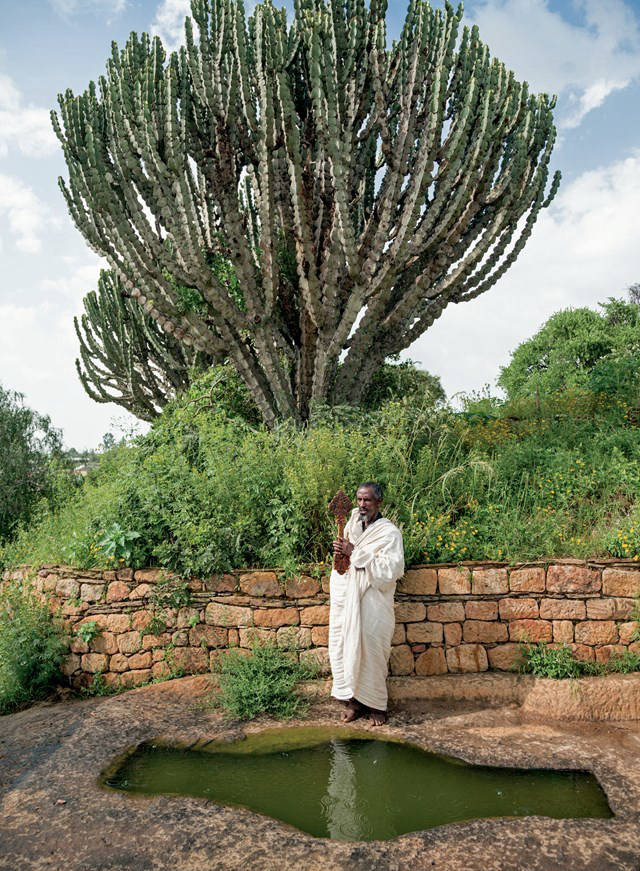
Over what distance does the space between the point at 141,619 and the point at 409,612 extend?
2.50 metres

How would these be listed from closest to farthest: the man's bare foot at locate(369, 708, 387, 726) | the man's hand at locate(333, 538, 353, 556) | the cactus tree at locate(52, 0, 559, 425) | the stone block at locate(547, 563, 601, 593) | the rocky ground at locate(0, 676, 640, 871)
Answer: the rocky ground at locate(0, 676, 640, 871)
the man's bare foot at locate(369, 708, 387, 726)
the man's hand at locate(333, 538, 353, 556)
the stone block at locate(547, 563, 601, 593)
the cactus tree at locate(52, 0, 559, 425)

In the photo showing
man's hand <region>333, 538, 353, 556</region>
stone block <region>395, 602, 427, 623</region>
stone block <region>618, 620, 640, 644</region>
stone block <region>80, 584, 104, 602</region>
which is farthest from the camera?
stone block <region>80, 584, 104, 602</region>

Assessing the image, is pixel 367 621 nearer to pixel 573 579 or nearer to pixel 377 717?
pixel 377 717

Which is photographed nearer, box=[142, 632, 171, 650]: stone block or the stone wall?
the stone wall

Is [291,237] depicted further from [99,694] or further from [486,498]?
[99,694]

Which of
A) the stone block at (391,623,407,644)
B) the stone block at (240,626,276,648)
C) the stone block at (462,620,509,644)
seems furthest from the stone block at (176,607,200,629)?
the stone block at (462,620,509,644)

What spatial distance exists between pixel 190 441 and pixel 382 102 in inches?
201

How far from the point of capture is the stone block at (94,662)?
595 centimetres

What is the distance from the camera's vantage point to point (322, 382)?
334 inches

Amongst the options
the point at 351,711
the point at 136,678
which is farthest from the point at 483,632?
the point at 136,678

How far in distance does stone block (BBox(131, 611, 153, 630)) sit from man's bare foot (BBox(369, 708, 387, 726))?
7.40 feet

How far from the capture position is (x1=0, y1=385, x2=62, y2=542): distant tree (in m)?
11.0

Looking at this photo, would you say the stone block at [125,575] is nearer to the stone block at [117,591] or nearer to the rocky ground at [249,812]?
the stone block at [117,591]

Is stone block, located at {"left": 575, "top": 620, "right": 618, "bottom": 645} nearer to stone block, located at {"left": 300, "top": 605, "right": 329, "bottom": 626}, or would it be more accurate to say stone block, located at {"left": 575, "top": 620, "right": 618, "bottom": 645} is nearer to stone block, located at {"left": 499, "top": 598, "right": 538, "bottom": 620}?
stone block, located at {"left": 499, "top": 598, "right": 538, "bottom": 620}
